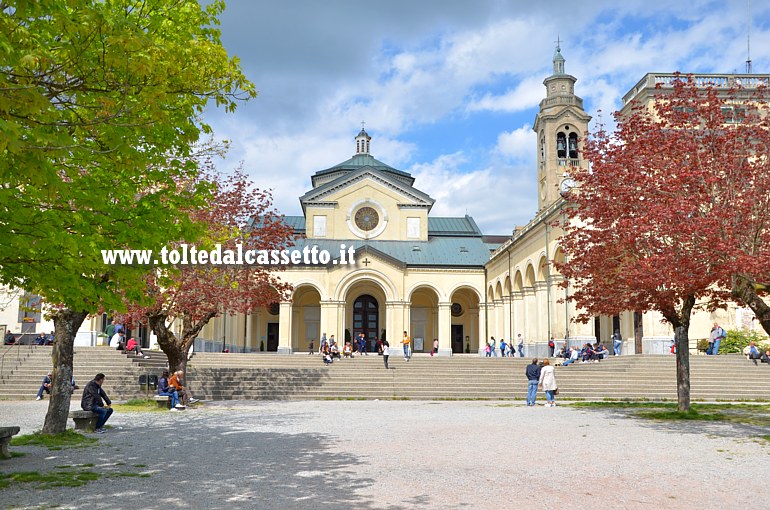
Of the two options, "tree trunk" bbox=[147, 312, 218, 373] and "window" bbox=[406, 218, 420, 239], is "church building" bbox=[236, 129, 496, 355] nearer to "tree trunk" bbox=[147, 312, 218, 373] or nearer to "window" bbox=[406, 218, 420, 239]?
"window" bbox=[406, 218, 420, 239]

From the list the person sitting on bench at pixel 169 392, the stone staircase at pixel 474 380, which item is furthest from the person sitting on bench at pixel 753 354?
the person sitting on bench at pixel 169 392

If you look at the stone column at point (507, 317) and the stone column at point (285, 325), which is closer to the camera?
the stone column at point (507, 317)

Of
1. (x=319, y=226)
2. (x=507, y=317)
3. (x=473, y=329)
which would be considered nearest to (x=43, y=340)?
(x=319, y=226)

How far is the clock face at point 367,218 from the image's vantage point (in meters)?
49.4

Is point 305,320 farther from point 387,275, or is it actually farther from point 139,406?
point 139,406

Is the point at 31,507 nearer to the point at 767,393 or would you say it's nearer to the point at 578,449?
the point at 578,449

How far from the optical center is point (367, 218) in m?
49.6

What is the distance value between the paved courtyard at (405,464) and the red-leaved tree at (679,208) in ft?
9.51

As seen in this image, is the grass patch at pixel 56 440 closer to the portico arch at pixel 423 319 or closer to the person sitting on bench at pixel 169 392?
the person sitting on bench at pixel 169 392

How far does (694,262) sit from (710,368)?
1538 cm

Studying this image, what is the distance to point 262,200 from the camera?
833 inches

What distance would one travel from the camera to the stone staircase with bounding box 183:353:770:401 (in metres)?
23.3

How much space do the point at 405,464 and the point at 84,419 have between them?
21.8 feet

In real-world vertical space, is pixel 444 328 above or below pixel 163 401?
above
